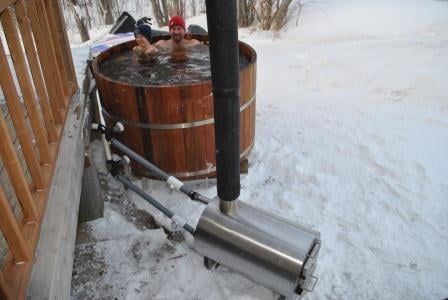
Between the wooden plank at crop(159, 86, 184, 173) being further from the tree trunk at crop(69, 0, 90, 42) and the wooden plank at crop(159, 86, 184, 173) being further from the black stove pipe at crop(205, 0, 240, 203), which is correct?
the tree trunk at crop(69, 0, 90, 42)

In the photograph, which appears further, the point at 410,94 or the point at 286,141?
the point at 410,94

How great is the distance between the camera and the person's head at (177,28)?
15.0ft

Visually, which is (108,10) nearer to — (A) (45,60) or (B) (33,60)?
(A) (45,60)

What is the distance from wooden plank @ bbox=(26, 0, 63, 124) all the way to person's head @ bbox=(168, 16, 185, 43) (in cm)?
224

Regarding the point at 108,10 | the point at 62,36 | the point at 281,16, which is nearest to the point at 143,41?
the point at 62,36

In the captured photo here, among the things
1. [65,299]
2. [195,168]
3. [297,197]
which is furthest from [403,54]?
[65,299]

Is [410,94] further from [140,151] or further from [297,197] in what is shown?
[140,151]

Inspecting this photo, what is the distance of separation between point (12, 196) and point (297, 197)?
2431 mm

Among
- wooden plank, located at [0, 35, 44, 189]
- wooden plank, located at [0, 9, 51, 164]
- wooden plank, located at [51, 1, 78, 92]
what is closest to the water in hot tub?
wooden plank, located at [51, 1, 78, 92]

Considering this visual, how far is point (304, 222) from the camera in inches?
128

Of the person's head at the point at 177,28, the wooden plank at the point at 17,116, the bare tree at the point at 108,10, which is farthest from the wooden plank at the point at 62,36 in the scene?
the bare tree at the point at 108,10

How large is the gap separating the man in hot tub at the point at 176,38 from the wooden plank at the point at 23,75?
2.87m

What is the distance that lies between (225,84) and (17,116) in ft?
3.34

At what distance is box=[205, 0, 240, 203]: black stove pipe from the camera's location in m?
1.57
